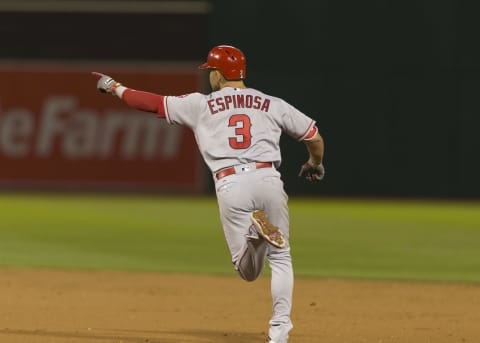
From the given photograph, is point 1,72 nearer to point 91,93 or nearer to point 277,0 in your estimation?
point 91,93

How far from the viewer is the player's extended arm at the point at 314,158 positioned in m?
7.30

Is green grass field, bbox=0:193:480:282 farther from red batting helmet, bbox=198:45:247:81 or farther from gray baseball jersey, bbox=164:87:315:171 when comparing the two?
red batting helmet, bbox=198:45:247:81

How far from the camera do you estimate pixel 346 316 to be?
350 inches

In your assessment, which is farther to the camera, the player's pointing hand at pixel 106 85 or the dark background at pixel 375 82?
the dark background at pixel 375 82

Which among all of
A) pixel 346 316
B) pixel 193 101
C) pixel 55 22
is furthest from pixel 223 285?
pixel 55 22

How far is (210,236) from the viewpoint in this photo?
15.6 metres

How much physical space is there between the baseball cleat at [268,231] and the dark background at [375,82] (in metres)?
15.7

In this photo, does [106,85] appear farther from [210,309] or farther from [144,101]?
[210,309]

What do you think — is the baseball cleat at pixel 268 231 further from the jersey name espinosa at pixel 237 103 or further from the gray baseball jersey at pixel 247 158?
the jersey name espinosa at pixel 237 103

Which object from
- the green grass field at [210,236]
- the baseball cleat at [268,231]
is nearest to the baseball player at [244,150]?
the baseball cleat at [268,231]

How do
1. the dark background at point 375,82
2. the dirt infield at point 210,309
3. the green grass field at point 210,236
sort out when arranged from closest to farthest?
1. the dirt infield at point 210,309
2. the green grass field at point 210,236
3. the dark background at point 375,82

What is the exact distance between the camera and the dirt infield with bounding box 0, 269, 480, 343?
785 centimetres

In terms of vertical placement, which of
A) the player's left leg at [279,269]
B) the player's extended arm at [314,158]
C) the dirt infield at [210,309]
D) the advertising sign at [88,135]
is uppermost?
the player's extended arm at [314,158]

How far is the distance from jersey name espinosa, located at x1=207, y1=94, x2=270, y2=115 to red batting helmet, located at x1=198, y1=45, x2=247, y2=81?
15 cm
